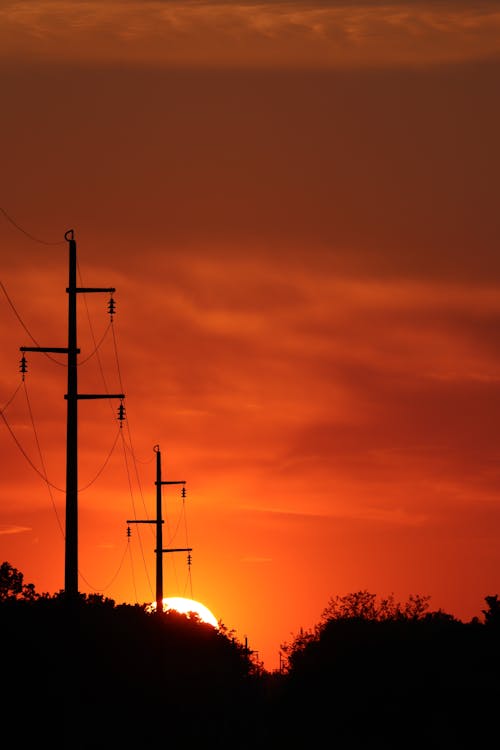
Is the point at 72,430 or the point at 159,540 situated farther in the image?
the point at 159,540

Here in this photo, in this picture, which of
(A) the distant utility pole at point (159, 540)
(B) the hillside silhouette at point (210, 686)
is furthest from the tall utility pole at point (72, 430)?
(A) the distant utility pole at point (159, 540)

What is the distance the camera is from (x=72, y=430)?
40031 millimetres

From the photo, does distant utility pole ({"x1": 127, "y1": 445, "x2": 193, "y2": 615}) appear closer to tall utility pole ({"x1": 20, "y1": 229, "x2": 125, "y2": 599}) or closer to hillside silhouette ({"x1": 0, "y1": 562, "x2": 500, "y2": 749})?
hillside silhouette ({"x1": 0, "y1": 562, "x2": 500, "y2": 749})

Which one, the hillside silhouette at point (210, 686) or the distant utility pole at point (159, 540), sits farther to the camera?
the distant utility pole at point (159, 540)

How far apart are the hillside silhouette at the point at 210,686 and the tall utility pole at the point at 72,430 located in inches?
46.5

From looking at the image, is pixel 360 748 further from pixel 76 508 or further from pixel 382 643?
pixel 76 508

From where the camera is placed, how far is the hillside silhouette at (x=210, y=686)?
129ft

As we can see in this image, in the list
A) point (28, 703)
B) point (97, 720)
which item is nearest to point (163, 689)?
point (97, 720)

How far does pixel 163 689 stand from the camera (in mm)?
49125

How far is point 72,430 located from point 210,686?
22458mm

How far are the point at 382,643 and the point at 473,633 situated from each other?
402 inches

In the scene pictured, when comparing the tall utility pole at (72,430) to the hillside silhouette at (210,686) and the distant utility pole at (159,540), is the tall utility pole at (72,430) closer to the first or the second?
the hillside silhouette at (210,686)

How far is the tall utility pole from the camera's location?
37.9 metres

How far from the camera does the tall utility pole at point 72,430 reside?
3788 cm
